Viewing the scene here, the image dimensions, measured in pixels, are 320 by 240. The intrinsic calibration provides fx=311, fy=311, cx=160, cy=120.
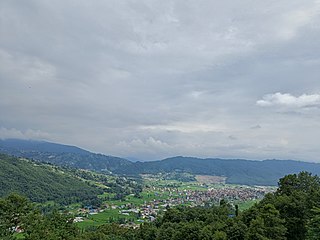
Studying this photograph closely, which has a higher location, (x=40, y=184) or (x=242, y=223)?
(x=242, y=223)

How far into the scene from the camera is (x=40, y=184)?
119625mm

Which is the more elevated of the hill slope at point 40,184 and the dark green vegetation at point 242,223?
the dark green vegetation at point 242,223

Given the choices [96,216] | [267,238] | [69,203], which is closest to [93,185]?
[69,203]

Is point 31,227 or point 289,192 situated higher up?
point 289,192

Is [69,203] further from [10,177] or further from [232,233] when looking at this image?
[232,233]

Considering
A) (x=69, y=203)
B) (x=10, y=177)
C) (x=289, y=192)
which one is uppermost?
(x=289, y=192)

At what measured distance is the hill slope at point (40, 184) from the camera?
108312 mm

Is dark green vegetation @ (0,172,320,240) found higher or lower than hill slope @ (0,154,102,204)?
higher

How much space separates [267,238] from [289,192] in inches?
493

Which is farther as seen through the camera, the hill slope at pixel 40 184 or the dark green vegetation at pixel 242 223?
the hill slope at pixel 40 184

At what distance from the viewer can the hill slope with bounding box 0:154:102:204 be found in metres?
108

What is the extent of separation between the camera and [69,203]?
110 metres

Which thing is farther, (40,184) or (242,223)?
(40,184)

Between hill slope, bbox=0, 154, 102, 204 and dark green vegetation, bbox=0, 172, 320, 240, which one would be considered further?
hill slope, bbox=0, 154, 102, 204
